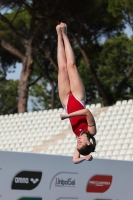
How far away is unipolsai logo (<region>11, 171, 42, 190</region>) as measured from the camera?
637 cm

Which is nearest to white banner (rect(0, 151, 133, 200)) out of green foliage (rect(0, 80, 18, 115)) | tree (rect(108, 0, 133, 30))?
tree (rect(108, 0, 133, 30))

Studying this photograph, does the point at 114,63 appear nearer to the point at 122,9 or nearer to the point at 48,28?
the point at 48,28

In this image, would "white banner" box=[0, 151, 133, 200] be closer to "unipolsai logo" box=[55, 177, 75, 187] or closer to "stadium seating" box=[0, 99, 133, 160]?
"unipolsai logo" box=[55, 177, 75, 187]

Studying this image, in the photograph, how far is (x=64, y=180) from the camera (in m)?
6.79

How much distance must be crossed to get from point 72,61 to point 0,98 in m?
29.6

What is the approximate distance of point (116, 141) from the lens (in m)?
12.8

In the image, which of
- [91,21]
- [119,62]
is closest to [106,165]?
[91,21]

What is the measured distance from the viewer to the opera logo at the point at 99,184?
705 cm

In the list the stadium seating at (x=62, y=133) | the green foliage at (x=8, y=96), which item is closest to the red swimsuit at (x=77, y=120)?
the stadium seating at (x=62, y=133)

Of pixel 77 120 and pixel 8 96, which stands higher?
pixel 8 96

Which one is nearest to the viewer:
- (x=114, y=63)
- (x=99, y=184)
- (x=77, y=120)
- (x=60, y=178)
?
(x=77, y=120)

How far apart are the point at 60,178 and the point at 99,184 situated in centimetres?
65

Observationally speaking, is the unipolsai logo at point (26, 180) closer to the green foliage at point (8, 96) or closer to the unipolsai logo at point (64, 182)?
the unipolsai logo at point (64, 182)

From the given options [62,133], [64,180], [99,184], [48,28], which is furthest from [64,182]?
[48,28]
